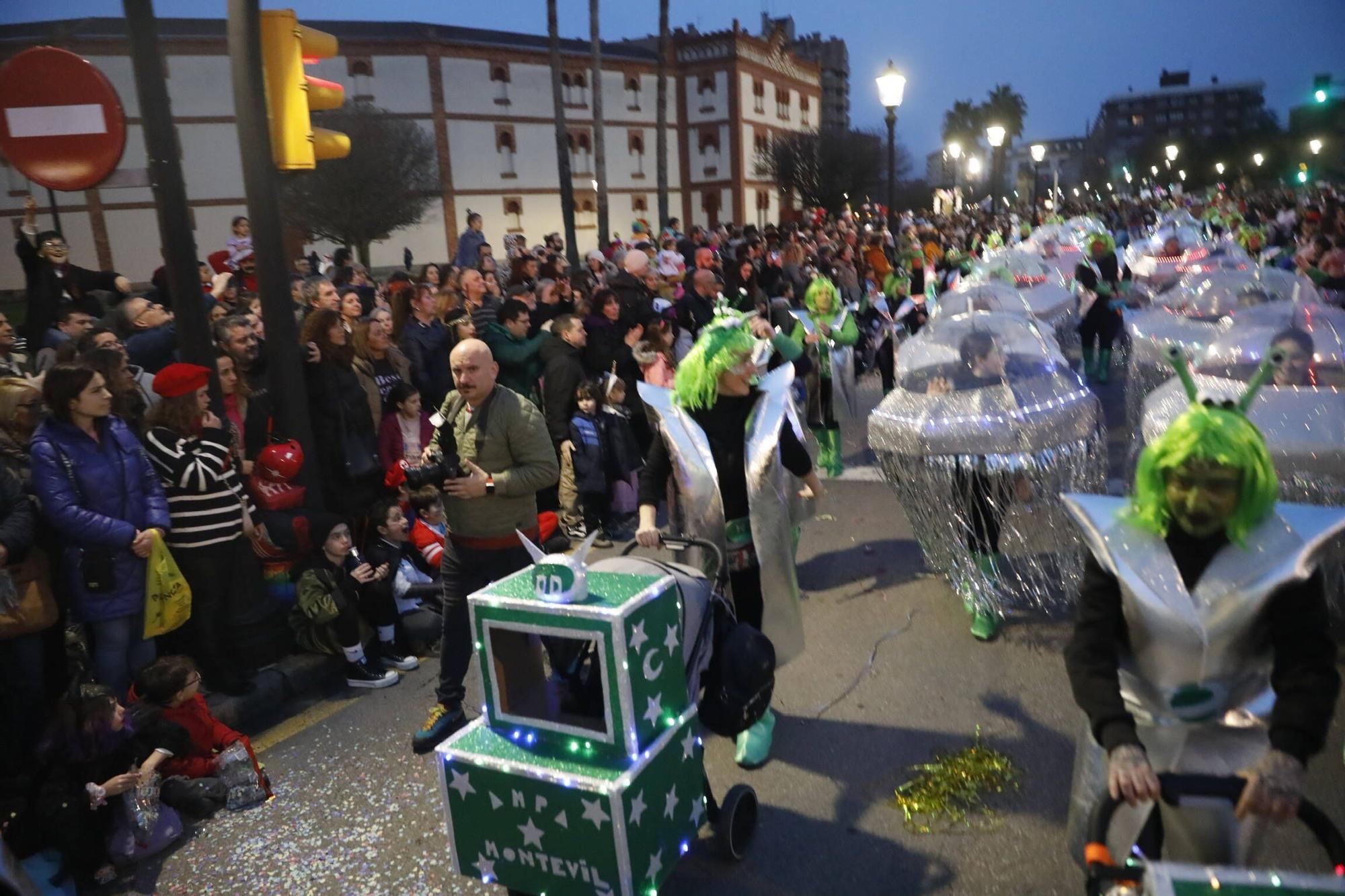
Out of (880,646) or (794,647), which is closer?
(794,647)

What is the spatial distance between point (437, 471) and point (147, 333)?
304cm

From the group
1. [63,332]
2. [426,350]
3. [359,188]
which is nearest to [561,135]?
[359,188]

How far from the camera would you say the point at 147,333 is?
6109 mm

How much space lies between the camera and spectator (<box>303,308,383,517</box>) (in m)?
5.95

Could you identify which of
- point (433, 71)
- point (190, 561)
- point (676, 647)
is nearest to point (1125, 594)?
point (676, 647)

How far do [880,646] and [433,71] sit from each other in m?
41.2

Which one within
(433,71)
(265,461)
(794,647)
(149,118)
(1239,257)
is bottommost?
(794,647)

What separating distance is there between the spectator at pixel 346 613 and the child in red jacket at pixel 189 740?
1011 millimetres

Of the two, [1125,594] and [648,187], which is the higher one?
[648,187]

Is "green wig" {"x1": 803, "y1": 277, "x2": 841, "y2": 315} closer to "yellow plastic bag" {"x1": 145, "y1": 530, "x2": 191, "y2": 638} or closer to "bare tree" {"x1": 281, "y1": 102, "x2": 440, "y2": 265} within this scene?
"yellow plastic bag" {"x1": 145, "y1": 530, "x2": 191, "y2": 638}

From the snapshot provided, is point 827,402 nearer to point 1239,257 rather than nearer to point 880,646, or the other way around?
point 880,646

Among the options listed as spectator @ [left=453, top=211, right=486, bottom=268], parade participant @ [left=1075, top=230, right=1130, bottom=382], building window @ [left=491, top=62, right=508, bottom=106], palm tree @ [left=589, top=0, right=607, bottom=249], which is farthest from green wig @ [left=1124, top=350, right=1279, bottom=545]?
building window @ [left=491, top=62, right=508, bottom=106]

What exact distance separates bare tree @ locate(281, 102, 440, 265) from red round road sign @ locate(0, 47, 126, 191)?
26.2 meters

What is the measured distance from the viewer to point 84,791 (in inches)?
144
